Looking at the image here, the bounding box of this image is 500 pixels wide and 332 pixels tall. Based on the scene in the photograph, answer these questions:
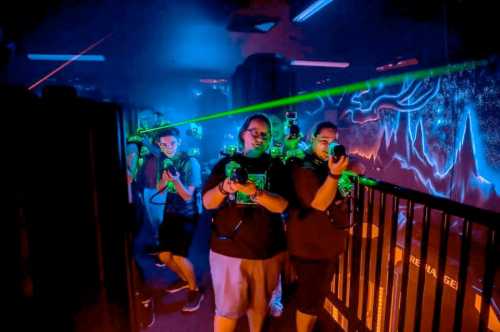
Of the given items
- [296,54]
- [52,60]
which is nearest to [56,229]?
[296,54]

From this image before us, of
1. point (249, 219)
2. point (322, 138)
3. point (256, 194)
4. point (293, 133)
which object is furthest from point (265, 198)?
point (293, 133)

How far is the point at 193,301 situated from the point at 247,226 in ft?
4.93

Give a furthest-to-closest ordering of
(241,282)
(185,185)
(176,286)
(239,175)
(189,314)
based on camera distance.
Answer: (176,286) → (185,185) → (189,314) → (241,282) → (239,175)

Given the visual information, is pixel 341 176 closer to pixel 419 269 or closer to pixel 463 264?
pixel 419 269

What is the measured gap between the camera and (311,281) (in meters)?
2.03

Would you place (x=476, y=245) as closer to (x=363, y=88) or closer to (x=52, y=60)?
(x=363, y=88)

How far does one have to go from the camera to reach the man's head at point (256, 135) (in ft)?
6.26

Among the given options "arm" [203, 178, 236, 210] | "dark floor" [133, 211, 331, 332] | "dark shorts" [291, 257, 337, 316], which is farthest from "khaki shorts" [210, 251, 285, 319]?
"dark floor" [133, 211, 331, 332]

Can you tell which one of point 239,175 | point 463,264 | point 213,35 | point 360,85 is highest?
point 213,35

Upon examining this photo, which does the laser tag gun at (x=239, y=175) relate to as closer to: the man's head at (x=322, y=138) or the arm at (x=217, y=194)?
the arm at (x=217, y=194)

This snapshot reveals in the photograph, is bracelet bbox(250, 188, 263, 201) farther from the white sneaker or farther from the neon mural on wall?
the neon mural on wall

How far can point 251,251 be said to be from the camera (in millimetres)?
1888

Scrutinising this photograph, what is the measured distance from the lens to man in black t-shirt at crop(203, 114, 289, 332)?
1877 millimetres

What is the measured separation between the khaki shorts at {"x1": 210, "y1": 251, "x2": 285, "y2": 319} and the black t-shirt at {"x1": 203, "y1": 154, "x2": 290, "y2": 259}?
57 mm
